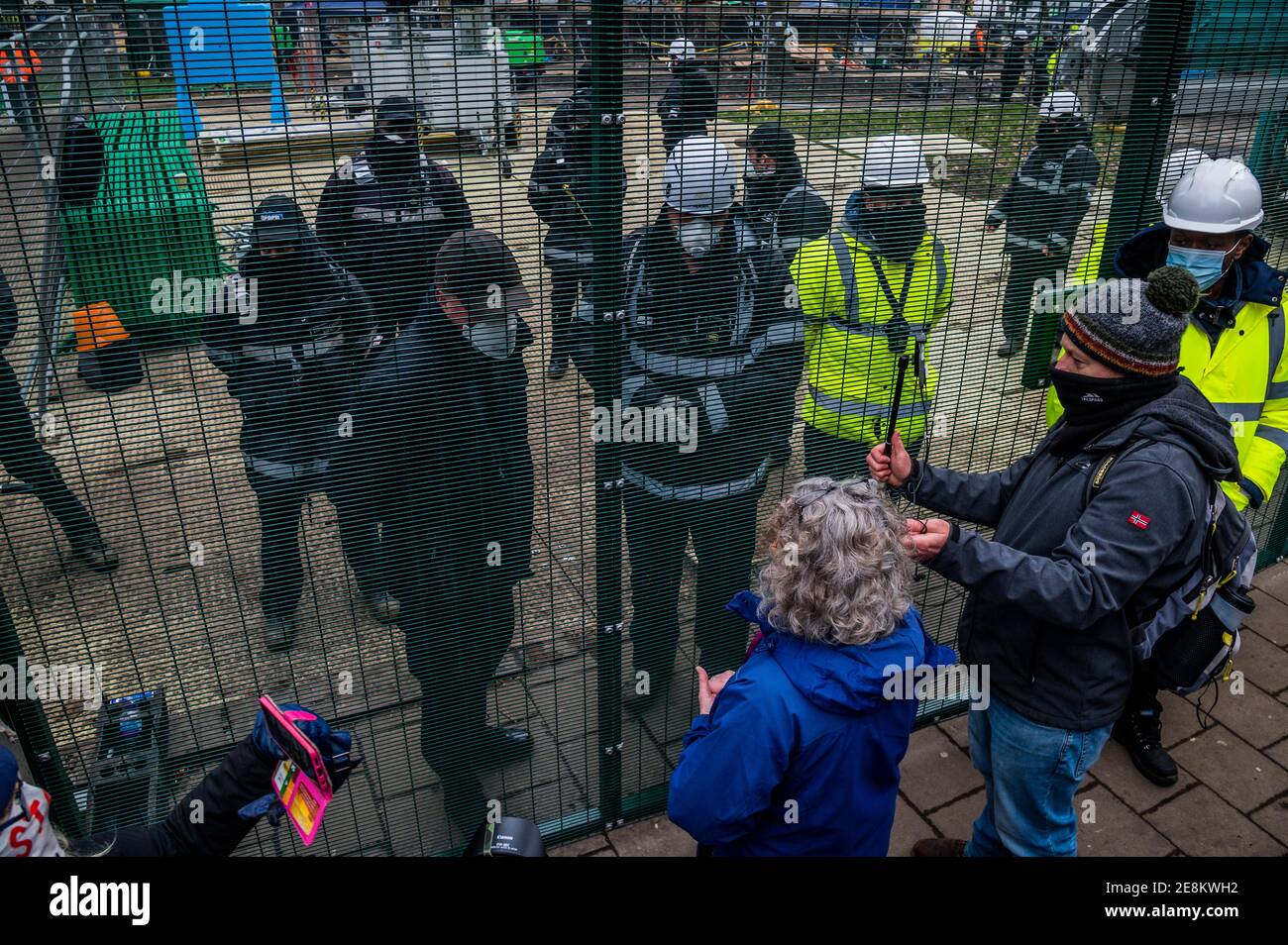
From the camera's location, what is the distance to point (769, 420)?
10.4 ft

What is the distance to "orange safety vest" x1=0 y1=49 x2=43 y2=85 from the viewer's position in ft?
6.63

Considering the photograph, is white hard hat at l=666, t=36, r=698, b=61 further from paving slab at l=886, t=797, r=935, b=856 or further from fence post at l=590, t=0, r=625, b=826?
paving slab at l=886, t=797, r=935, b=856

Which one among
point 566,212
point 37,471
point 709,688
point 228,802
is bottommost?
point 228,802

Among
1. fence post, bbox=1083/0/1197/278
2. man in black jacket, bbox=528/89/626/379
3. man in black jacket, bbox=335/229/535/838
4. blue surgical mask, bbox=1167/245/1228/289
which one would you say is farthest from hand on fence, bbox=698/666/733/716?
fence post, bbox=1083/0/1197/278

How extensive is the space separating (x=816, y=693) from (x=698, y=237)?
136 centimetres

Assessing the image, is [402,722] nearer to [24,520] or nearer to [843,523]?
[24,520]

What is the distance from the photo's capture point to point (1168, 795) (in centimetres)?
361

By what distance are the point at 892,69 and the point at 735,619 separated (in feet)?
6.16

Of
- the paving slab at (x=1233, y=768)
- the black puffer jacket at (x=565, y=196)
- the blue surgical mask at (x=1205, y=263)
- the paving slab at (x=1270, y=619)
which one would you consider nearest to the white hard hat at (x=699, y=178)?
the black puffer jacket at (x=565, y=196)

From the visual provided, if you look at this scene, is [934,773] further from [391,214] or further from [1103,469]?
[391,214]

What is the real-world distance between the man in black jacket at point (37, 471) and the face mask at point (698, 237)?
1697mm

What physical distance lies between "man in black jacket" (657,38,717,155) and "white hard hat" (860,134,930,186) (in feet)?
1.88

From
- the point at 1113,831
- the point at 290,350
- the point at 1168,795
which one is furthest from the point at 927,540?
the point at 1168,795

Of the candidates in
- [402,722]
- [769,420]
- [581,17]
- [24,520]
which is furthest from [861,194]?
[24,520]
